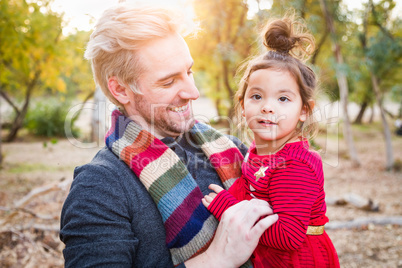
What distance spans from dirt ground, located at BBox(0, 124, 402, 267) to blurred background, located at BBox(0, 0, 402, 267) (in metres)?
0.02

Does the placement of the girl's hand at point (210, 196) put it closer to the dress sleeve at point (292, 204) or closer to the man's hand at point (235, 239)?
the man's hand at point (235, 239)

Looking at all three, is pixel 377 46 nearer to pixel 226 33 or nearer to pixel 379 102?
pixel 379 102

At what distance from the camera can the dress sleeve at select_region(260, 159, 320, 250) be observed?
53.9 inches

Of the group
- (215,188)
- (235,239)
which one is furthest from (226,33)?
(235,239)

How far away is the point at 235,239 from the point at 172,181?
1.36 ft

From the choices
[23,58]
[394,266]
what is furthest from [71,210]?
[23,58]

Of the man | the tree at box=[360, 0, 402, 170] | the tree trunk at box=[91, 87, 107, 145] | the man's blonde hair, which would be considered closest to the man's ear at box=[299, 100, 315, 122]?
the man

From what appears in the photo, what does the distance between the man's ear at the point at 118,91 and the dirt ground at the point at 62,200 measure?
1758 millimetres

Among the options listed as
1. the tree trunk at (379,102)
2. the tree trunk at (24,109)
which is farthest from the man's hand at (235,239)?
the tree trunk at (24,109)

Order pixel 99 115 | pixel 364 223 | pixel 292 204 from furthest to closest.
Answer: pixel 99 115 < pixel 364 223 < pixel 292 204

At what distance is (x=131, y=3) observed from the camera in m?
1.75

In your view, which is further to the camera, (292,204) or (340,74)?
(340,74)

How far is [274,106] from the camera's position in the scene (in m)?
1.55

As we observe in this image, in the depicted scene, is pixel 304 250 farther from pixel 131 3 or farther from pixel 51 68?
pixel 51 68
